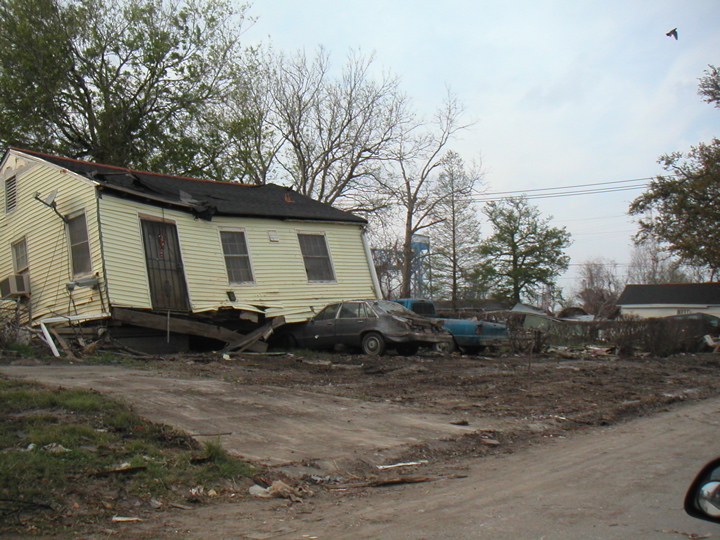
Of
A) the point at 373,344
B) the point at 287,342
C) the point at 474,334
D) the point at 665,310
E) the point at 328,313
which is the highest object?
the point at 328,313

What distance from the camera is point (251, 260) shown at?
733 inches

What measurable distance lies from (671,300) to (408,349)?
4204 centimetres

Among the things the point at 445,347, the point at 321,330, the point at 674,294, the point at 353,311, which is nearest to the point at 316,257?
the point at 321,330

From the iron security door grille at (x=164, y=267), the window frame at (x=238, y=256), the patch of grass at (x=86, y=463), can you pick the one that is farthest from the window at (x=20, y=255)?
the patch of grass at (x=86, y=463)

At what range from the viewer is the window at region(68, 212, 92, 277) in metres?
15.8

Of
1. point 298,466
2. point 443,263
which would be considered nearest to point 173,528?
point 298,466

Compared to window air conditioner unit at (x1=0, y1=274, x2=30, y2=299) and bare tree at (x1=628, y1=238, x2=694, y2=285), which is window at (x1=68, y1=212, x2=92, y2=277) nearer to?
window air conditioner unit at (x1=0, y1=274, x2=30, y2=299)

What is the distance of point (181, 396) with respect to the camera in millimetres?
8789

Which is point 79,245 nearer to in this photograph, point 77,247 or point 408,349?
point 77,247

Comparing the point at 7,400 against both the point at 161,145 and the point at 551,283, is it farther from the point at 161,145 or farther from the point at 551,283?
the point at 551,283

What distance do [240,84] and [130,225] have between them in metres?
19.7

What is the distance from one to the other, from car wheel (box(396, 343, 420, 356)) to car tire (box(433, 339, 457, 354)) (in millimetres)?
532

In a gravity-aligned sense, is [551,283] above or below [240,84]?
below

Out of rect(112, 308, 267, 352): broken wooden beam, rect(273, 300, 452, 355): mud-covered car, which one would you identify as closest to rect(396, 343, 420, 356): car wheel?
rect(273, 300, 452, 355): mud-covered car
